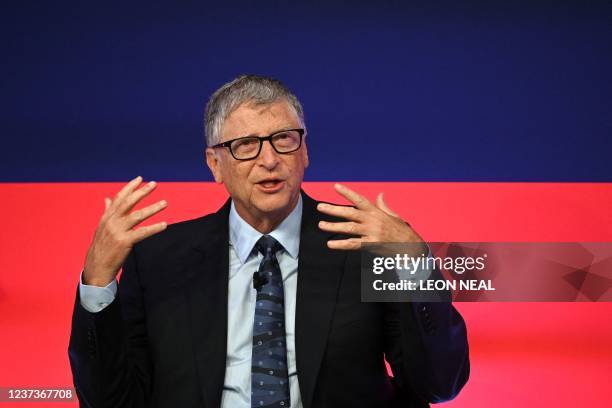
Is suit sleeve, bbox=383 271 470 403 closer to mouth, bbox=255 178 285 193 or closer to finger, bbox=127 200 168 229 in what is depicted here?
mouth, bbox=255 178 285 193

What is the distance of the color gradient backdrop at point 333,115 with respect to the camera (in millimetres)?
2711

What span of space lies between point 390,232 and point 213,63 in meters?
1.40

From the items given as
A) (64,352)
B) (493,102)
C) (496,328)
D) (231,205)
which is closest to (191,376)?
(231,205)

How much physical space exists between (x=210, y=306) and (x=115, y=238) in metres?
0.31

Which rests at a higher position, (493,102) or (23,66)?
(23,66)

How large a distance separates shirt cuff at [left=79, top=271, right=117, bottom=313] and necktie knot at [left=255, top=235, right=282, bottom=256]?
378 mm

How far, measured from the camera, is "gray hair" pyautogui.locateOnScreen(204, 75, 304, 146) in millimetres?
1896

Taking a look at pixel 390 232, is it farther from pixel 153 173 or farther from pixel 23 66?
pixel 23 66

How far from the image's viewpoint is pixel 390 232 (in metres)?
1.62

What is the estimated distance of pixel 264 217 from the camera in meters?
1.91

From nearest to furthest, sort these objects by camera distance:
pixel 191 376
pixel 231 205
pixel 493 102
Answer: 1. pixel 191 376
2. pixel 231 205
3. pixel 493 102

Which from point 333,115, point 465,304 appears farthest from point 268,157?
point 465,304

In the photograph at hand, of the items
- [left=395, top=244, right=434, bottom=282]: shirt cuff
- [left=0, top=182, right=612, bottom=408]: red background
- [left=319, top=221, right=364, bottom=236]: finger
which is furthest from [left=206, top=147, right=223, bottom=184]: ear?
[left=0, top=182, right=612, bottom=408]: red background

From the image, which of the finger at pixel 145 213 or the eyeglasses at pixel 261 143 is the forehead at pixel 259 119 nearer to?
the eyeglasses at pixel 261 143
